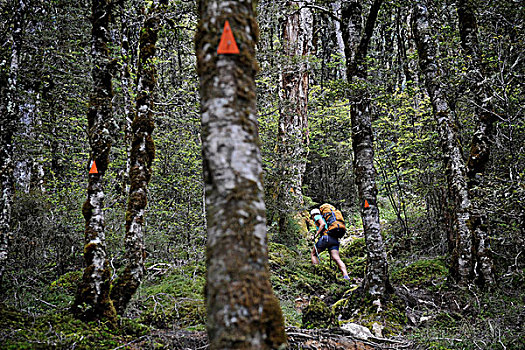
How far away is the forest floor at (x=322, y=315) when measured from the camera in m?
4.23

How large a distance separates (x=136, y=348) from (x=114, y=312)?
816mm

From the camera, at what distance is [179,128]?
10195 millimetres

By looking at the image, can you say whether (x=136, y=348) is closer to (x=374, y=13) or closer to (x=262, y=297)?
(x=262, y=297)

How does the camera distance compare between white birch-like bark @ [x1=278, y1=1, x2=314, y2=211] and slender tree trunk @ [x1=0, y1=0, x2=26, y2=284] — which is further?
white birch-like bark @ [x1=278, y1=1, x2=314, y2=211]

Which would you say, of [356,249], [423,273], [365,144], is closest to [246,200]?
[365,144]

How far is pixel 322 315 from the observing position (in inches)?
250

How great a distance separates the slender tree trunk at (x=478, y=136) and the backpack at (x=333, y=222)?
3.28 m

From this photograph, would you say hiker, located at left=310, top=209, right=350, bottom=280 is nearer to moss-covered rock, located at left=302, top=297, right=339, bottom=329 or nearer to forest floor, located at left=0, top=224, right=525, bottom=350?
forest floor, located at left=0, top=224, right=525, bottom=350

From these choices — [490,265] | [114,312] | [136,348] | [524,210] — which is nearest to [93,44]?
[114,312]

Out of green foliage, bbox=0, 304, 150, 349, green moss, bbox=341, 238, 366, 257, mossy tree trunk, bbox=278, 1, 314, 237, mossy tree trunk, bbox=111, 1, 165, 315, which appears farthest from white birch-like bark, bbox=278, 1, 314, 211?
green foliage, bbox=0, 304, 150, 349

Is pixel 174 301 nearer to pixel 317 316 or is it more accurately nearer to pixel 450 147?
pixel 317 316

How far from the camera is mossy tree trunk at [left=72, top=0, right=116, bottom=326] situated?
182 inches

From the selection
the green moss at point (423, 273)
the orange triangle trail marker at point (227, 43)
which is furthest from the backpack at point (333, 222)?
the orange triangle trail marker at point (227, 43)

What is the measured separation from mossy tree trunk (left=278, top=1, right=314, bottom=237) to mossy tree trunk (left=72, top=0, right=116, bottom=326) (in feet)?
18.0
